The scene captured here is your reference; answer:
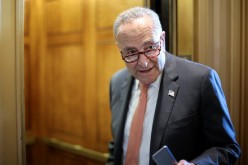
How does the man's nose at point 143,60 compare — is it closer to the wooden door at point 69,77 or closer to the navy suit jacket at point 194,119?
the navy suit jacket at point 194,119

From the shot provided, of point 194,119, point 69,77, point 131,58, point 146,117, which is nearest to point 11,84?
point 131,58

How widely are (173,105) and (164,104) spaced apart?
4cm

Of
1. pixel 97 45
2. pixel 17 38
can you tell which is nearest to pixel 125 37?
pixel 17 38

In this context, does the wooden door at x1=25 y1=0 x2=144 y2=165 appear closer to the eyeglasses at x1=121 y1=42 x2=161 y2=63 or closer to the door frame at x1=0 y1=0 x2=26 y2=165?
the eyeglasses at x1=121 y1=42 x2=161 y2=63

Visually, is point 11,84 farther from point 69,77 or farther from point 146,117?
point 69,77

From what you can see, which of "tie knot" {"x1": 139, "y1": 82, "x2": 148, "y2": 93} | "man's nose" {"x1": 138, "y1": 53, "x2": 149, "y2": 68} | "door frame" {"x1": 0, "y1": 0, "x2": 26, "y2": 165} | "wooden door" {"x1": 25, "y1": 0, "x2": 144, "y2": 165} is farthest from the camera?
"wooden door" {"x1": 25, "y1": 0, "x2": 144, "y2": 165}

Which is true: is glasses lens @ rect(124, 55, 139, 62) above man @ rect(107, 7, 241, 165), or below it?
above

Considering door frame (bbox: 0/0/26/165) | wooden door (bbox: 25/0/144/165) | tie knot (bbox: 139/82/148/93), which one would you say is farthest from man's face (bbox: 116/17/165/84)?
wooden door (bbox: 25/0/144/165)

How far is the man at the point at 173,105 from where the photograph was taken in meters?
1.15

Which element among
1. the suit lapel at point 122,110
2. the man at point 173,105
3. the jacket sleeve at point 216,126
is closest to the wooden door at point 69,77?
the suit lapel at point 122,110

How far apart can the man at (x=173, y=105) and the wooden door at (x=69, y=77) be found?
0.88 metres

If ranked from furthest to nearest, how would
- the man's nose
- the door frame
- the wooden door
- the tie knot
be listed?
the wooden door, the tie knot, the man's nose, the door frame

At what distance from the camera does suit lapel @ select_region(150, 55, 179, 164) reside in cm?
119

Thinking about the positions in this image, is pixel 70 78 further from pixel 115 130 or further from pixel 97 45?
pixel 115 130
